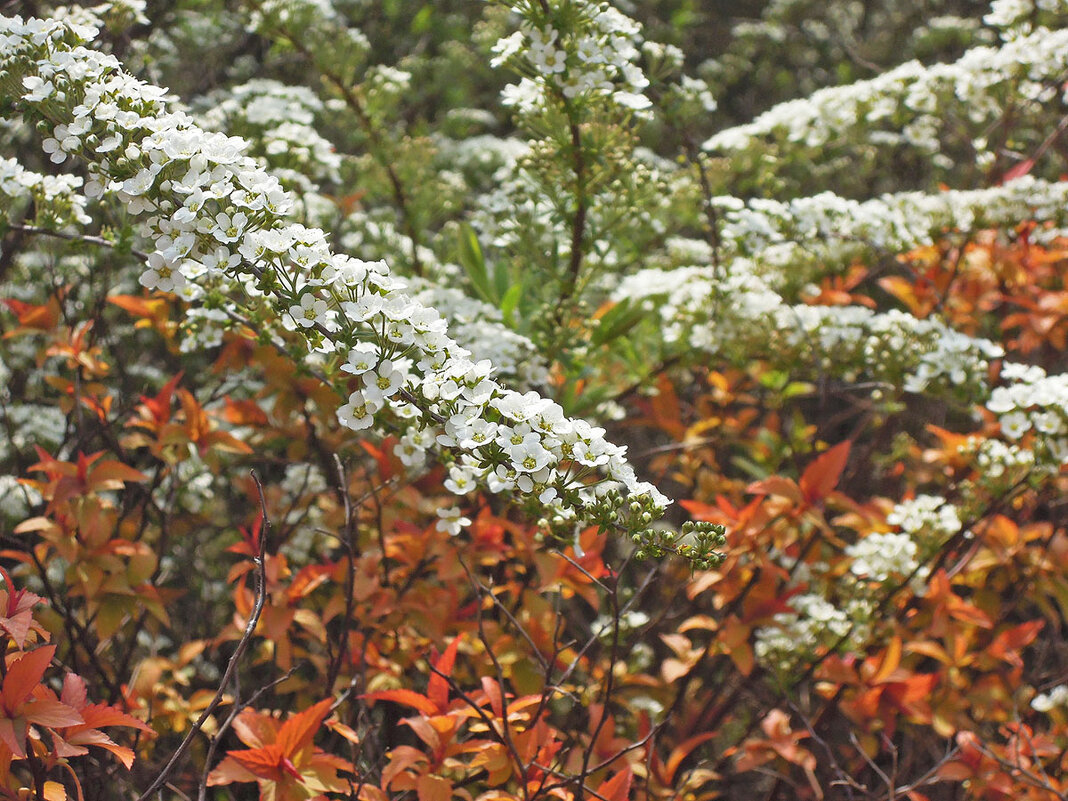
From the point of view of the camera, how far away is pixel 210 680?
2986 millimetres

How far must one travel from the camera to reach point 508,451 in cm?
155

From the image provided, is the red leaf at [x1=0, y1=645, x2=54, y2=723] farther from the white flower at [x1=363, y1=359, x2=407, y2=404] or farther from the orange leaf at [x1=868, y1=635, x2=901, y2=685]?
the orange leaf at [x1=868, y1=635, x2=901, y2=685]

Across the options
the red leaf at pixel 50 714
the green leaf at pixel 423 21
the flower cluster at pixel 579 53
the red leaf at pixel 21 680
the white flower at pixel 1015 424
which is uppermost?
the green leaf at pixel 423 21

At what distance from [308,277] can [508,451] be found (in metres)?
0.46

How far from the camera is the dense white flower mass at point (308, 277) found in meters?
1.57

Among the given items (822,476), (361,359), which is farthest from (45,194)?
(822,476)

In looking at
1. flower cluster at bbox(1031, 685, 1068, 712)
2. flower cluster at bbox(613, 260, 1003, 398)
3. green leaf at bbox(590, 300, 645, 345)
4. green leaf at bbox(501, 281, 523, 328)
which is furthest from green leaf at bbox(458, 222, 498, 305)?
flower cluster at bbox(1031, 685, 1068, 712)

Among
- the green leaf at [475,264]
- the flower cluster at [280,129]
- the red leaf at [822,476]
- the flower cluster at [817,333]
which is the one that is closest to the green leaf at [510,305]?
the green leaf at [475,264]

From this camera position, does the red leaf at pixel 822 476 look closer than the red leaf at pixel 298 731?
No

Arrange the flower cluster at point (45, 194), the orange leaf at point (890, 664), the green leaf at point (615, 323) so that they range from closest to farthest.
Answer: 1. the flower cluster at point (45, 194)
2. the orange leaf at point (890, 664)
3. the green leaf at point (615, 323)

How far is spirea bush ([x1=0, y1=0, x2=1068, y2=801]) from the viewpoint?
1.68 m

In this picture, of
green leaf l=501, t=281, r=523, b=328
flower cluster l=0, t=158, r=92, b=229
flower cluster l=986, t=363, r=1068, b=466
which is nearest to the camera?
flower cluster l=0, t=158, r=92, b=229

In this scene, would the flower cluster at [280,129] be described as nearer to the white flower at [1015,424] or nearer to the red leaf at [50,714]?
the red leaf at [50,714]

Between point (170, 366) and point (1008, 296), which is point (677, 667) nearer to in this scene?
point (1008, 296)
